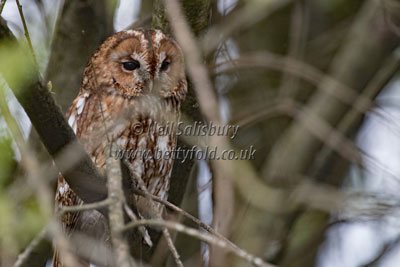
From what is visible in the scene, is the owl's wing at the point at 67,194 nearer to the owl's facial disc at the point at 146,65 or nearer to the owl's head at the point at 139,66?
the owl's head at the point at 139,66

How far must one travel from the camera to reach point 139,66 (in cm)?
289

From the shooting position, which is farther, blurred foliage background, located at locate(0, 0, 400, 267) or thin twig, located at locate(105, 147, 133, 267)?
blurred foliage background, located at locate(0, 0, 400, 267)

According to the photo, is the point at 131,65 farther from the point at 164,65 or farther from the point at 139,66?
the point at 164,65

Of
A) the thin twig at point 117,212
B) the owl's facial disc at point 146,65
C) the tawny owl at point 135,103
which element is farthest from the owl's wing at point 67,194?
the thin twig at point 117,212

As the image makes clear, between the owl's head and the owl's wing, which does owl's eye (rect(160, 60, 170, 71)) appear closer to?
the owl's head

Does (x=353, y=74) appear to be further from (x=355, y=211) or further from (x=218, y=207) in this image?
(x=218, y=207)

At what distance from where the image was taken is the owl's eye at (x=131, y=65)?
9.48 feet

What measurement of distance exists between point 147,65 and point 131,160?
→ 45 centimetres

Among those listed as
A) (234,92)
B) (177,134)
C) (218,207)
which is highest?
(234,92)

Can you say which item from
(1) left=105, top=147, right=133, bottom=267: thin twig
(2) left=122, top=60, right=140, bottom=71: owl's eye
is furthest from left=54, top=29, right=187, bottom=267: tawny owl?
(1) left=105, top=147, right=133, bottom=267: thin twig

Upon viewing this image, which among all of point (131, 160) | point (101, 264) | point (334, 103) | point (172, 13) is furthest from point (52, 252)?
point (334, 103)

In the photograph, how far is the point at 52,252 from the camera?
10.5 feet

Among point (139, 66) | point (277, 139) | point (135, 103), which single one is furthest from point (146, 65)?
point (277, 139)

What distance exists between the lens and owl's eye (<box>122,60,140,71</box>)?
2.89 m
